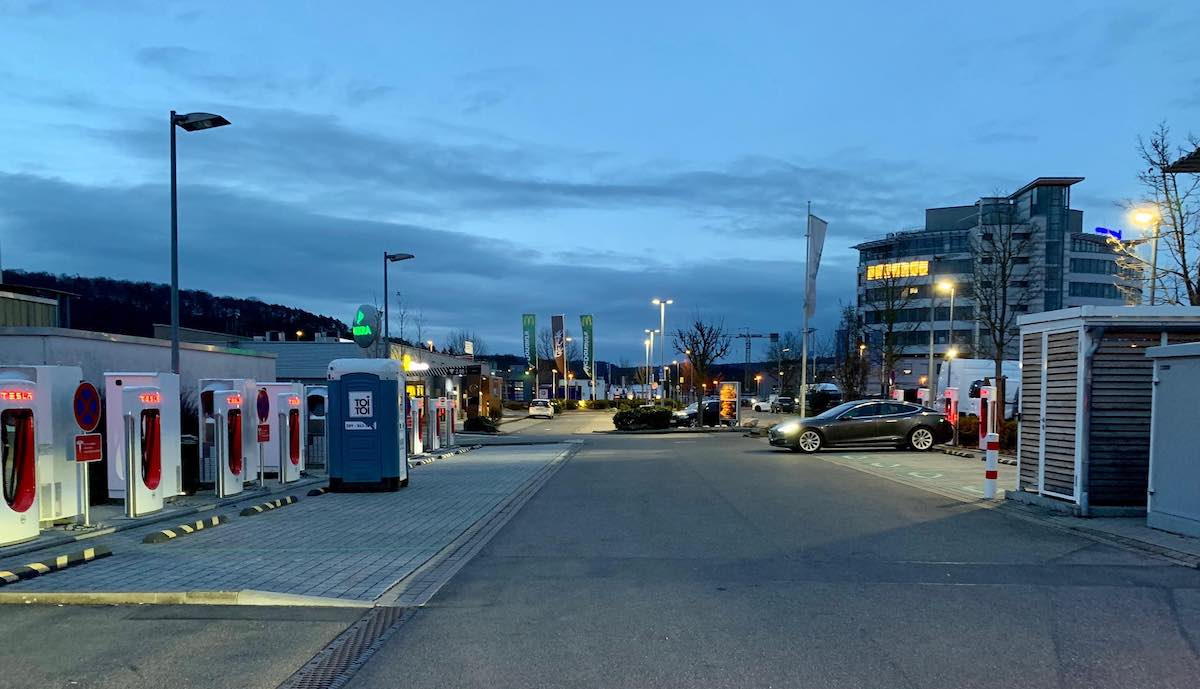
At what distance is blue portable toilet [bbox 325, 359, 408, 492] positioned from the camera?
1471 cm

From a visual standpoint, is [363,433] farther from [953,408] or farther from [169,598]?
[953,408]

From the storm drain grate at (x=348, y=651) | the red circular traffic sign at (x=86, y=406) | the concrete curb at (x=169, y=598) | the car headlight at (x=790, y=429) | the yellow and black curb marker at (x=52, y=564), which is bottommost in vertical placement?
the car headlight at (x=790, y=429)

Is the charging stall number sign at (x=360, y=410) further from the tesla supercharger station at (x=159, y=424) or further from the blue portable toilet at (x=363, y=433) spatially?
the tesla supercharger station at (x=159, y=424)

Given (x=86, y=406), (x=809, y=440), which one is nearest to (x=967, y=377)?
(x=809, y=440)

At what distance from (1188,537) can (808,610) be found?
560cm

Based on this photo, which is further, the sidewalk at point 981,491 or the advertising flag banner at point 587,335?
the advertising flag banner at point 587,335

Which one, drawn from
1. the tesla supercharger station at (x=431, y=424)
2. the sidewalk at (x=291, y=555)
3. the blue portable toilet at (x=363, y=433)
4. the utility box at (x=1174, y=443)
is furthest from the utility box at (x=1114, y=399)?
the tesla supercharger station at (x=431, y=424)

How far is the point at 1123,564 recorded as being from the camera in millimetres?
8188

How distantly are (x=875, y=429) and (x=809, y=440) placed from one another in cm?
190

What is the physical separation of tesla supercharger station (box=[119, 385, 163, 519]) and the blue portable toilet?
3412 mm

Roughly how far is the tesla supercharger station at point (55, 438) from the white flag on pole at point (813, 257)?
25.6 m

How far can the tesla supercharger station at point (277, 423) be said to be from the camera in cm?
1513

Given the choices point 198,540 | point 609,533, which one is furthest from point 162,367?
point 609,533

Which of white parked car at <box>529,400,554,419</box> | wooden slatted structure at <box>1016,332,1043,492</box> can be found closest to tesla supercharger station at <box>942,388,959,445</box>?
wooden slatted structure at <box>1016,332,1043,492</box>
